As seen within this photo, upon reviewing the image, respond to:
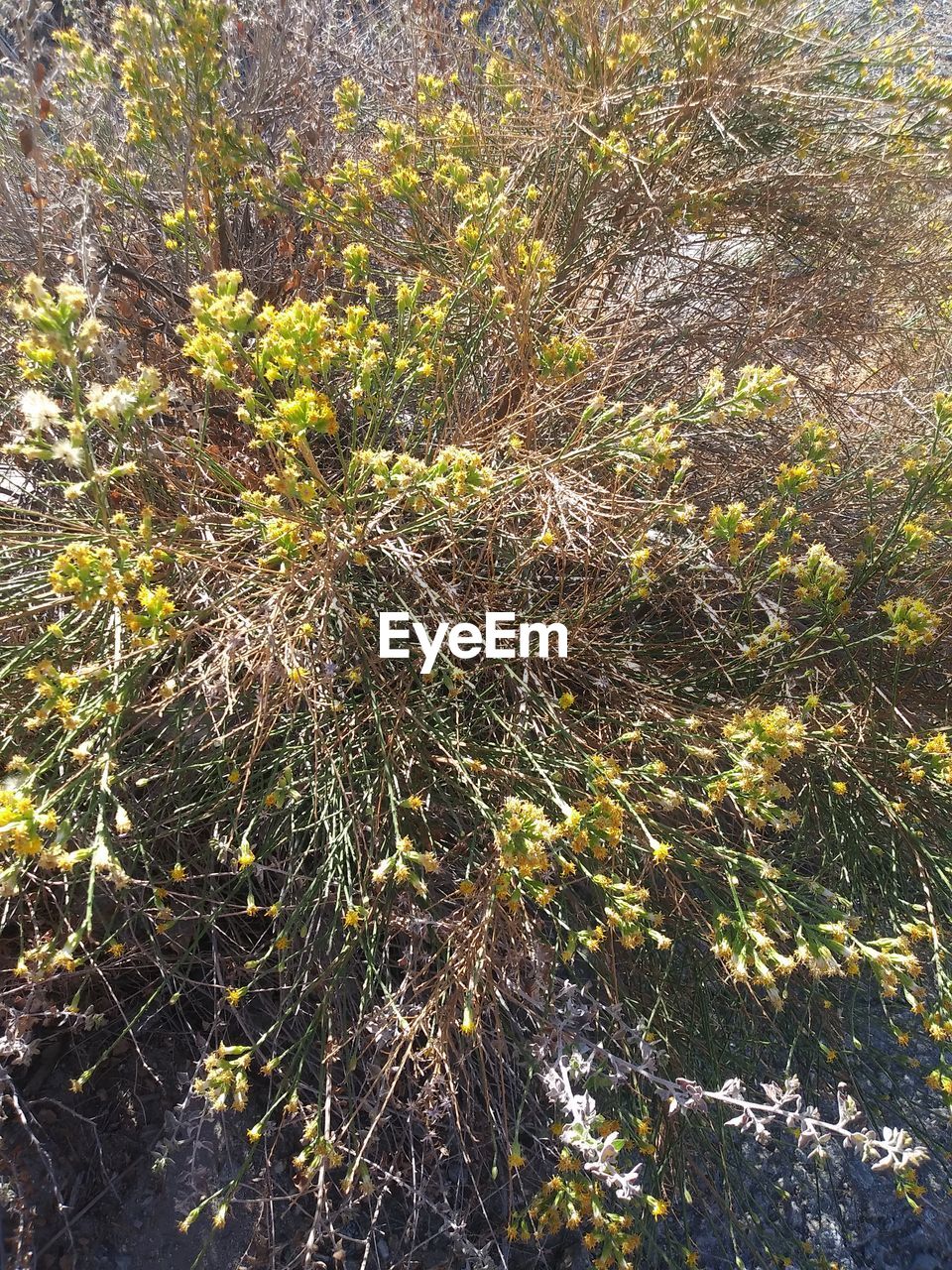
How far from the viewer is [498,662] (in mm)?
2172

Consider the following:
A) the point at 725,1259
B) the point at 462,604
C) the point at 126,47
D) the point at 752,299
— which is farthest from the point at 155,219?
the point at 725,1259

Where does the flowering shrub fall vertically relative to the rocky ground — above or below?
above

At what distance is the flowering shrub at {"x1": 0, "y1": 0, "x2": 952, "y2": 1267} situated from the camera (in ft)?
5.44

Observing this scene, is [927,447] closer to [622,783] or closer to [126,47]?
[622,783]

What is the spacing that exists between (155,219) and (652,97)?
5.94ft

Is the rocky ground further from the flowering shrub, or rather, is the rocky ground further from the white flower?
the white flower

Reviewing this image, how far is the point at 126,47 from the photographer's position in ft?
8.57

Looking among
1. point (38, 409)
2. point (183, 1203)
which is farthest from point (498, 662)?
point (183, 1203)

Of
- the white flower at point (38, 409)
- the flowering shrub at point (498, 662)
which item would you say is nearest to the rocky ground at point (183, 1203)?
the flowering shrub at point (498, 662)

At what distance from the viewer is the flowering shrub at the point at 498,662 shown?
1658 millimetres

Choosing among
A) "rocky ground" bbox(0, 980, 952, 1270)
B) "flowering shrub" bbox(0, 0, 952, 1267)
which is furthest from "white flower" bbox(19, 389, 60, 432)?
"rocky ground" bbox(0, 980, 952, 1270)

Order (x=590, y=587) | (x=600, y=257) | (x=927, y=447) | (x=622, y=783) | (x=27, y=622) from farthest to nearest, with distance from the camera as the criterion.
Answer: (x=600, y=257)
(x=927, y=447)
(x=590, y=587)
(x=27, y=622)
(x=622, y=783)

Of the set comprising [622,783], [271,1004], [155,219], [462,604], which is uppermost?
[155,219]

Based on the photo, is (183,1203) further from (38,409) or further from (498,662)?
(38,409)
